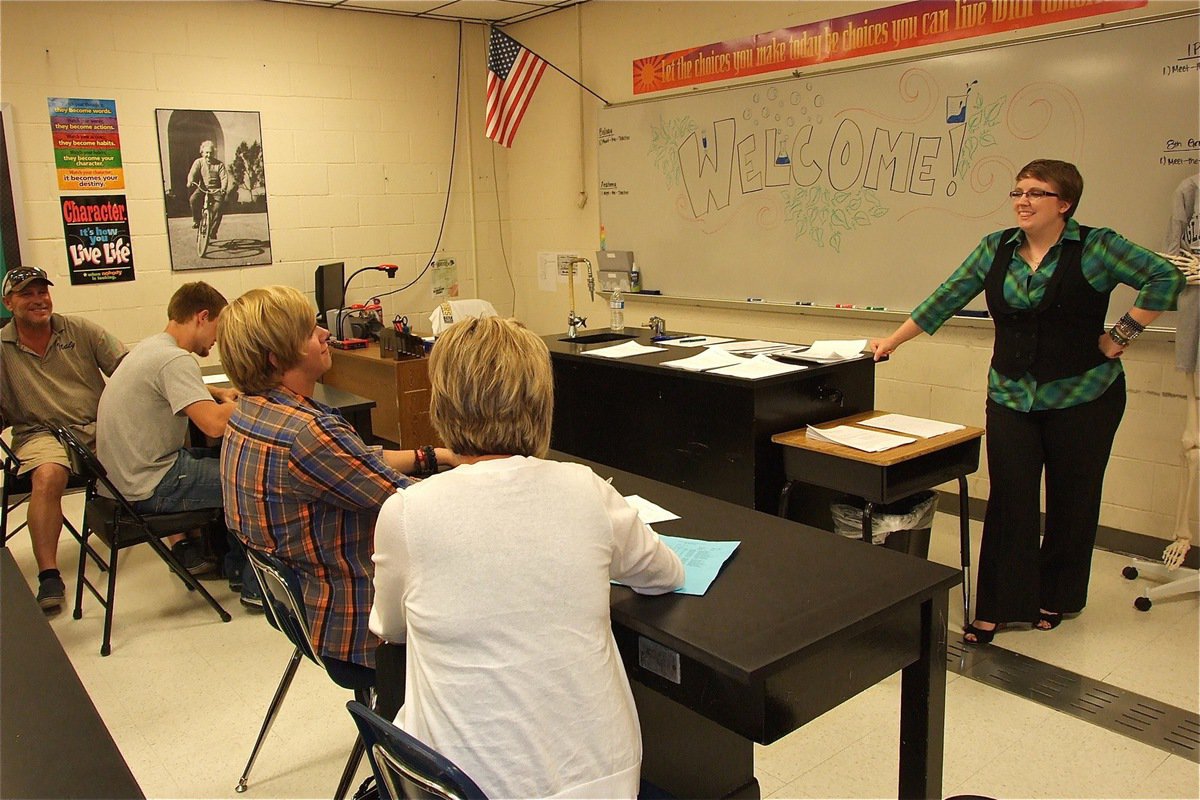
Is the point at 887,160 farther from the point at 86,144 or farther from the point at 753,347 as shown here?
the point at 86,144

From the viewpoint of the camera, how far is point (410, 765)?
1.20m

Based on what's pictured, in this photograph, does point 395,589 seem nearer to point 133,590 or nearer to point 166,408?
point 166,408

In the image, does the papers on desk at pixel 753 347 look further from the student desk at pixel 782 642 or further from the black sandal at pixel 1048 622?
the student desk at pixel 782 642

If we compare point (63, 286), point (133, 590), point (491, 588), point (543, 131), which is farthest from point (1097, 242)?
point (63, 286)

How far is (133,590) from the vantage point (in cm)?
356

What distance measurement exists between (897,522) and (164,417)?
2.49m

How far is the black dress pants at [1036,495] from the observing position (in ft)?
9.42

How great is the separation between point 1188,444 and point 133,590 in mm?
3893

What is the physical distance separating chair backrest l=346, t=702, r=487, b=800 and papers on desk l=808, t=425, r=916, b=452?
1.83 m

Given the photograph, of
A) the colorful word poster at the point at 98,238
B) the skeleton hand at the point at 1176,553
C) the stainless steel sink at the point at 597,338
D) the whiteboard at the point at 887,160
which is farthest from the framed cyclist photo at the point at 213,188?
the skeleton hand at the point at 1176,553

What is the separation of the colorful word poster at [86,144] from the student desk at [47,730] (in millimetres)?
3758

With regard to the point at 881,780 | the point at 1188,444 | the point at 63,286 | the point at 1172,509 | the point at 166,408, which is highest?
the point at 63,286

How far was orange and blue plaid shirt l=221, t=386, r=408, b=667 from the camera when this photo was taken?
186 centimetres

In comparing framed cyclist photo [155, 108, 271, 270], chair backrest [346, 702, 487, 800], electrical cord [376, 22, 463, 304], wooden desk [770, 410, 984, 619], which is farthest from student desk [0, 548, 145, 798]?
electrical cord [376, 22, 463, 304]
